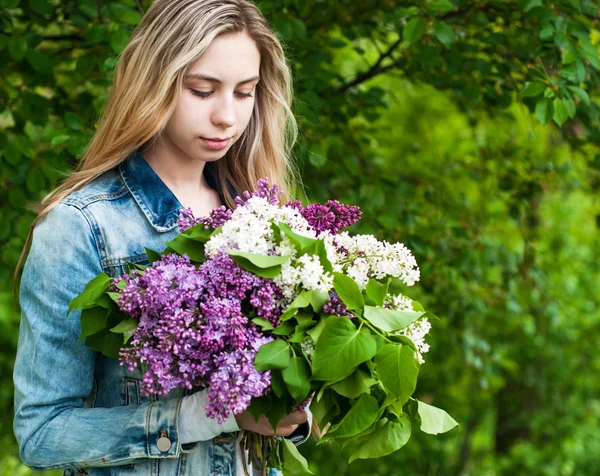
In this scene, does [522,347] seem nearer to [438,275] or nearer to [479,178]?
[479,178]

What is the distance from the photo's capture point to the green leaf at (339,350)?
1355 millimetres

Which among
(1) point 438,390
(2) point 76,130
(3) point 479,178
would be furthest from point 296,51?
(1) point 438,390

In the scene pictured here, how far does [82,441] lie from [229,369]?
19.3 inches

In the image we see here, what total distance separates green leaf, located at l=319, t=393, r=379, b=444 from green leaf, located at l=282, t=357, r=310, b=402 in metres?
0.11

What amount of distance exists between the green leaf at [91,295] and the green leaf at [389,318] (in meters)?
0.53

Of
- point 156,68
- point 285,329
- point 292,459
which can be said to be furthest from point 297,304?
point 156,68

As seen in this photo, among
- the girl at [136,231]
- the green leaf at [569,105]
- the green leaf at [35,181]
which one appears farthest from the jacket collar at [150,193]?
the green leaf at [569,105]

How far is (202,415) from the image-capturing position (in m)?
1.55

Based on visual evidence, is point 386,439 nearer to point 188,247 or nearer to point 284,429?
point 284,429

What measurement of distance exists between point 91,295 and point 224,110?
56cm

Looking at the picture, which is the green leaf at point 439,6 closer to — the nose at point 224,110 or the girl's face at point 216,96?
the girl's face at point 216,96

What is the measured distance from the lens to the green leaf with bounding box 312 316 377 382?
4.45ft

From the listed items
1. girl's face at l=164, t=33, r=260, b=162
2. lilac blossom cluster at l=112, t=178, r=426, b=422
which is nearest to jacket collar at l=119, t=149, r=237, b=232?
girl's face at l=164, t=33, r=260, b=162

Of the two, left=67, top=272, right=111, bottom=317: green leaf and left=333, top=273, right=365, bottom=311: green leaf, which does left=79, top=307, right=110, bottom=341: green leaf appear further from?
left=333, top=273, right=365, bottom=311: green leaf
